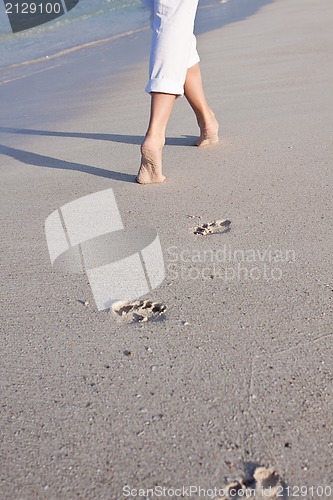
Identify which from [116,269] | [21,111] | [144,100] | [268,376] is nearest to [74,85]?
[21,111]

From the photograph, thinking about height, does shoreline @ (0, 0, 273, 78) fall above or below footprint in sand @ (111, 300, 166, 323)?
below

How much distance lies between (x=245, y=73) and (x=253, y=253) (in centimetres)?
332

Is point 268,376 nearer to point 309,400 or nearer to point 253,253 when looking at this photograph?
point 309,400

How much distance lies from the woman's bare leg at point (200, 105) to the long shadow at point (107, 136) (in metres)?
0.14

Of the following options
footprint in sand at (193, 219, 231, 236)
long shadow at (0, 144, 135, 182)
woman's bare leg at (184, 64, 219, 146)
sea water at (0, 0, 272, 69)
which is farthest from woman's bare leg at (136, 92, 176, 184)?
sea water at (0, 0, 272, 69)

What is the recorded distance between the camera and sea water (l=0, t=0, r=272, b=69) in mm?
9133

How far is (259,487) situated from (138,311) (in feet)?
2.55

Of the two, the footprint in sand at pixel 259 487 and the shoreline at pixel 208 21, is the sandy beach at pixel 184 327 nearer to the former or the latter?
the footprint in sand at pixel 259 487

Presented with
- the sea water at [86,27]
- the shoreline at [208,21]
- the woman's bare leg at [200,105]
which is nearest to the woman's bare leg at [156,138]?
the woman's bare leg at [200,105]

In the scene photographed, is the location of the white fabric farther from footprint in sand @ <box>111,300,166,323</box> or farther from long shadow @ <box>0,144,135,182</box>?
footprint in sand @ <box>111,300,166,323</box>

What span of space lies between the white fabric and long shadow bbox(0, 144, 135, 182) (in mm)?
468

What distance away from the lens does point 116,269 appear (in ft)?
7.20

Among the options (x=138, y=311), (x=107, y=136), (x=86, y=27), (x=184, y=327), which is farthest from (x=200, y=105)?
(x=86, y=27)

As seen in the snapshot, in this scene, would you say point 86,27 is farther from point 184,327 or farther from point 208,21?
point 184,327
